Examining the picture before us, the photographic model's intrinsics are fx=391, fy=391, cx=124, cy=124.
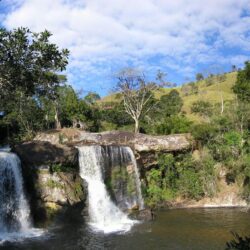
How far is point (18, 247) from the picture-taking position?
64.0 feet

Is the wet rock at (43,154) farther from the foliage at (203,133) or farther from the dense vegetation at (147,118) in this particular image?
the foliage at (203,133)

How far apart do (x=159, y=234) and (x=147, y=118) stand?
96.7 ft

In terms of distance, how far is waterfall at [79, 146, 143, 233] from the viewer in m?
25.9

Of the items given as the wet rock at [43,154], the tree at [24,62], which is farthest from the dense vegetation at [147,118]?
the wet rock at [43,154]

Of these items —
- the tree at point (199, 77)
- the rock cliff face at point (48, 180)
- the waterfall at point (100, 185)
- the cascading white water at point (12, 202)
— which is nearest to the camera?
the cascading white water at point (12, 202)

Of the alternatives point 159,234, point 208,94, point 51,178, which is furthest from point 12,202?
point 208,94

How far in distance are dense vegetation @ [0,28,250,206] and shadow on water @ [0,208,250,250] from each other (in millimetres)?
3718

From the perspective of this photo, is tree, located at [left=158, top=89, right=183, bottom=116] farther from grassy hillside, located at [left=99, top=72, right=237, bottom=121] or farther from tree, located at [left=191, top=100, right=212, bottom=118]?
tree, located at [left=191, top=100, right=212, bottom=118]

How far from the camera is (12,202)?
2377 cm

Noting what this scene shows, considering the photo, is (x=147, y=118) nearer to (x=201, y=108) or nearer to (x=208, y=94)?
(x=201, y=108)

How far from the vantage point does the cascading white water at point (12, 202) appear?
22.7 meters

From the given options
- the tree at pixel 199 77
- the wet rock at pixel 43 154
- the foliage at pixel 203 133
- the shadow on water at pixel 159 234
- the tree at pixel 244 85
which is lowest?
the shadow on water at pixel 159 234

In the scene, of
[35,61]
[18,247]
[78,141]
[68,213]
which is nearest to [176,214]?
[68,213]

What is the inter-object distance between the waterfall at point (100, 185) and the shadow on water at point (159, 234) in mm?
1093
